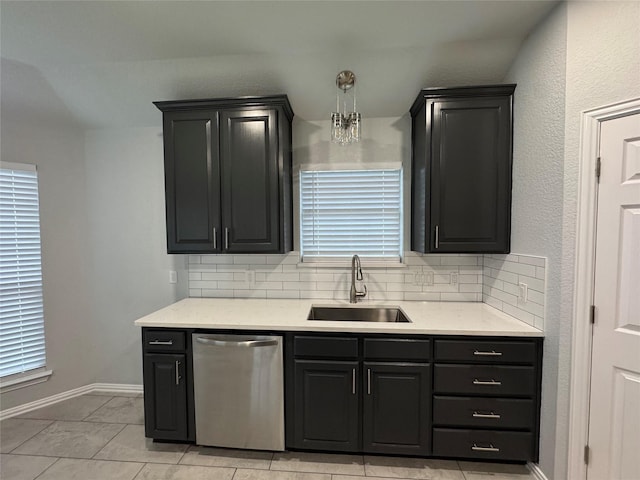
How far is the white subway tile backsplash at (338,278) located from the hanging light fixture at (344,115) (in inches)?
44.8

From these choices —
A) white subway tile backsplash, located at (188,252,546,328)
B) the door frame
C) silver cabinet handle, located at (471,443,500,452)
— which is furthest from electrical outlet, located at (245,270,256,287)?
the door frame

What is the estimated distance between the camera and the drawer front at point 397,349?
1.82 metres

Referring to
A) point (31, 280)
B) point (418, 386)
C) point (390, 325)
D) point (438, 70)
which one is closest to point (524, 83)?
point (438, 70)

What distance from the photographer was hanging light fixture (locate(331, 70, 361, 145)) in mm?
1768

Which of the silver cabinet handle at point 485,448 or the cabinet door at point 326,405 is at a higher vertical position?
the cabinet door at point 326,405

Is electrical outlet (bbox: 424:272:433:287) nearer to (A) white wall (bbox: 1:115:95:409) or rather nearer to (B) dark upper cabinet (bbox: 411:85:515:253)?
(B) dark upper cabinet (bbox: 411:85:515:253)

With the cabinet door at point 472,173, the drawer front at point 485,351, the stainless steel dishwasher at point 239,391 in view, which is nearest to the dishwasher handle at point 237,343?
the stainless steel dishwasher at point 239,391

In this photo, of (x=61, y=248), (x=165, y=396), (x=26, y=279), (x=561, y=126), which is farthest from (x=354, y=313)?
(x=26, y=279)

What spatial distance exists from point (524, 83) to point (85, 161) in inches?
147

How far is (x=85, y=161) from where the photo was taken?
277cm

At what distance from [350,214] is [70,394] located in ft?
10.3

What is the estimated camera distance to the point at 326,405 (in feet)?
6.19

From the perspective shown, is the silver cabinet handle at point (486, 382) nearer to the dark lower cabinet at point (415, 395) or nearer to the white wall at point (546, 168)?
the dark lower cabinet at point (415, 395)

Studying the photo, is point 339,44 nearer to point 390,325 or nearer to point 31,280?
point 390,325
